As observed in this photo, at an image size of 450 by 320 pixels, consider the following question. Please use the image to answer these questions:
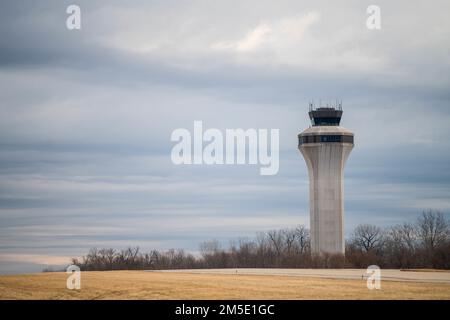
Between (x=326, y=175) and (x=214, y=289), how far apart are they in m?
92.1

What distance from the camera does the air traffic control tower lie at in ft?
518

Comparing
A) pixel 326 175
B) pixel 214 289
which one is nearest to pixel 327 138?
pixel 326 175

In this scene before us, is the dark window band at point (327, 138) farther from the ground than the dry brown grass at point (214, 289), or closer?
farther from the ground

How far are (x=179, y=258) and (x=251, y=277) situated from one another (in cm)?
7371

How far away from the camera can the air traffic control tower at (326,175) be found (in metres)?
158

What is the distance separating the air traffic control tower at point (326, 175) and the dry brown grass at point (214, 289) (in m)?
79.4

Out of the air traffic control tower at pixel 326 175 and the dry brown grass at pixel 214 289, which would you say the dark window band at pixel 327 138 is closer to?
the air traffic control tower at pixel 326 175

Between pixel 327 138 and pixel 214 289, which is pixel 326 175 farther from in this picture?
pixel 214 289

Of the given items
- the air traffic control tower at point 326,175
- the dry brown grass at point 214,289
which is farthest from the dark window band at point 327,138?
the dry brown grass at point 214,289

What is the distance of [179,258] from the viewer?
156875mm

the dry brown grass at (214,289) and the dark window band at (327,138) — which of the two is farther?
the dark window band at (327,138)

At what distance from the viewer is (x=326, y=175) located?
159m
